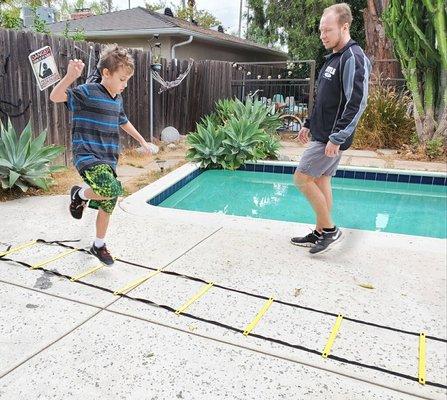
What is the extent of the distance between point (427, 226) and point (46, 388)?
4451 mm

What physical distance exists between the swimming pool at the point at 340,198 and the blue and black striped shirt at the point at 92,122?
7.06 ft

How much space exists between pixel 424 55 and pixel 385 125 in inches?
64.1

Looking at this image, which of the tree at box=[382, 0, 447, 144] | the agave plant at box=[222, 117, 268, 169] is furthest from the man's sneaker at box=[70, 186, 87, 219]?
the tree at box=[382, 0, 447, 144]

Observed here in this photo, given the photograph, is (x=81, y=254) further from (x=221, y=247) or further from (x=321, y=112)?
(x=321, y=112)

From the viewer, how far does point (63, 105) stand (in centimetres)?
659

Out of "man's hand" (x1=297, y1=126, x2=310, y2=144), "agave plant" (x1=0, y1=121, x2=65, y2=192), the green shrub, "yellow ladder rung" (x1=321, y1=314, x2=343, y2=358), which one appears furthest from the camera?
the green shrub

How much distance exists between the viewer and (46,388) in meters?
1.85

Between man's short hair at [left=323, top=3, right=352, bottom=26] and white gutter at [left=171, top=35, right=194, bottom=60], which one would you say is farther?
white gutter at [left=171, top=35, right=194, bottom=60]

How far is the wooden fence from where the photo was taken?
18.1 feet

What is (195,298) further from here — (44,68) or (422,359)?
(44,68)

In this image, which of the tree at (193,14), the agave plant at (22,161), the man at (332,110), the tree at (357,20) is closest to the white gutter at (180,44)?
the tree at (357,20)

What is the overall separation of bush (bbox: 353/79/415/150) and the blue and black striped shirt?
24.2 ft

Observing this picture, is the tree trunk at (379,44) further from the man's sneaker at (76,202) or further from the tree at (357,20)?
the man's sneaker at (76,202)

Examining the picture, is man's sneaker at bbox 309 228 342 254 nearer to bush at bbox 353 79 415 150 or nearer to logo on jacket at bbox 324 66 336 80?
logo on jacket at bbox 324 66 336 80
